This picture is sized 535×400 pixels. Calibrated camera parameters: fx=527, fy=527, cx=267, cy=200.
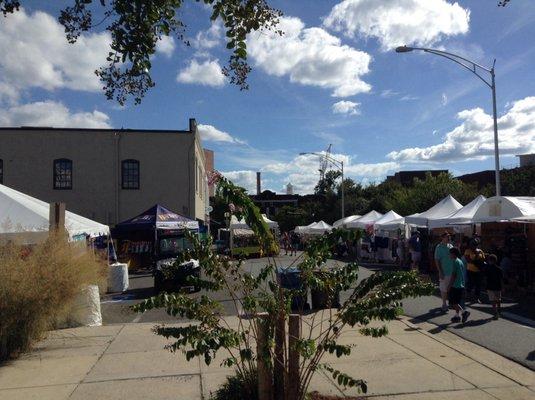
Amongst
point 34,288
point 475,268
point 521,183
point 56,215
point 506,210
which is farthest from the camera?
point 521,183

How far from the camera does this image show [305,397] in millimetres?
4969

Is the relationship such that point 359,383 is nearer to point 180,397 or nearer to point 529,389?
point 180,397

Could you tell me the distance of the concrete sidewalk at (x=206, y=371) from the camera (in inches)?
242

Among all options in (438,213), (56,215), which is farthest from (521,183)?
(56,215)

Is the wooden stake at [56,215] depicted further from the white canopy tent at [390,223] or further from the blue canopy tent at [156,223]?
the white canopy tent at [390,223]

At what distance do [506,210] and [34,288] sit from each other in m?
12.6

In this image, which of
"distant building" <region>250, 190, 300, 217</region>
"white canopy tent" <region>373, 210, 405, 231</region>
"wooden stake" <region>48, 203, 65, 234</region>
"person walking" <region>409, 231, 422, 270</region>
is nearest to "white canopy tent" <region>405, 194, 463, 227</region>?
"person walking" <region>409, 231, 422, 270</region>

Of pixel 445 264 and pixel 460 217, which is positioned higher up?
pixel 460 217

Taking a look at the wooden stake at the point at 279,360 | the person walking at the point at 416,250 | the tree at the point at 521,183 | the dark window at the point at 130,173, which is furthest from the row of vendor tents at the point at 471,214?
the dark window at the point at 130,173

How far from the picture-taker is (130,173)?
3164 cm

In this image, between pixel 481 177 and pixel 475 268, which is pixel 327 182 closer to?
pixel 481 177

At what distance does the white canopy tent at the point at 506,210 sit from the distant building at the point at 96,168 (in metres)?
19.8

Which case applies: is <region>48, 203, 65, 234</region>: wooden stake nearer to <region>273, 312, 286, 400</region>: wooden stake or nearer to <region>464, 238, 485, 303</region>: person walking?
<region>273, 312, 286, 400</region>: wooden stake

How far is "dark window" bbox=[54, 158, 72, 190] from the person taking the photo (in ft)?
102
